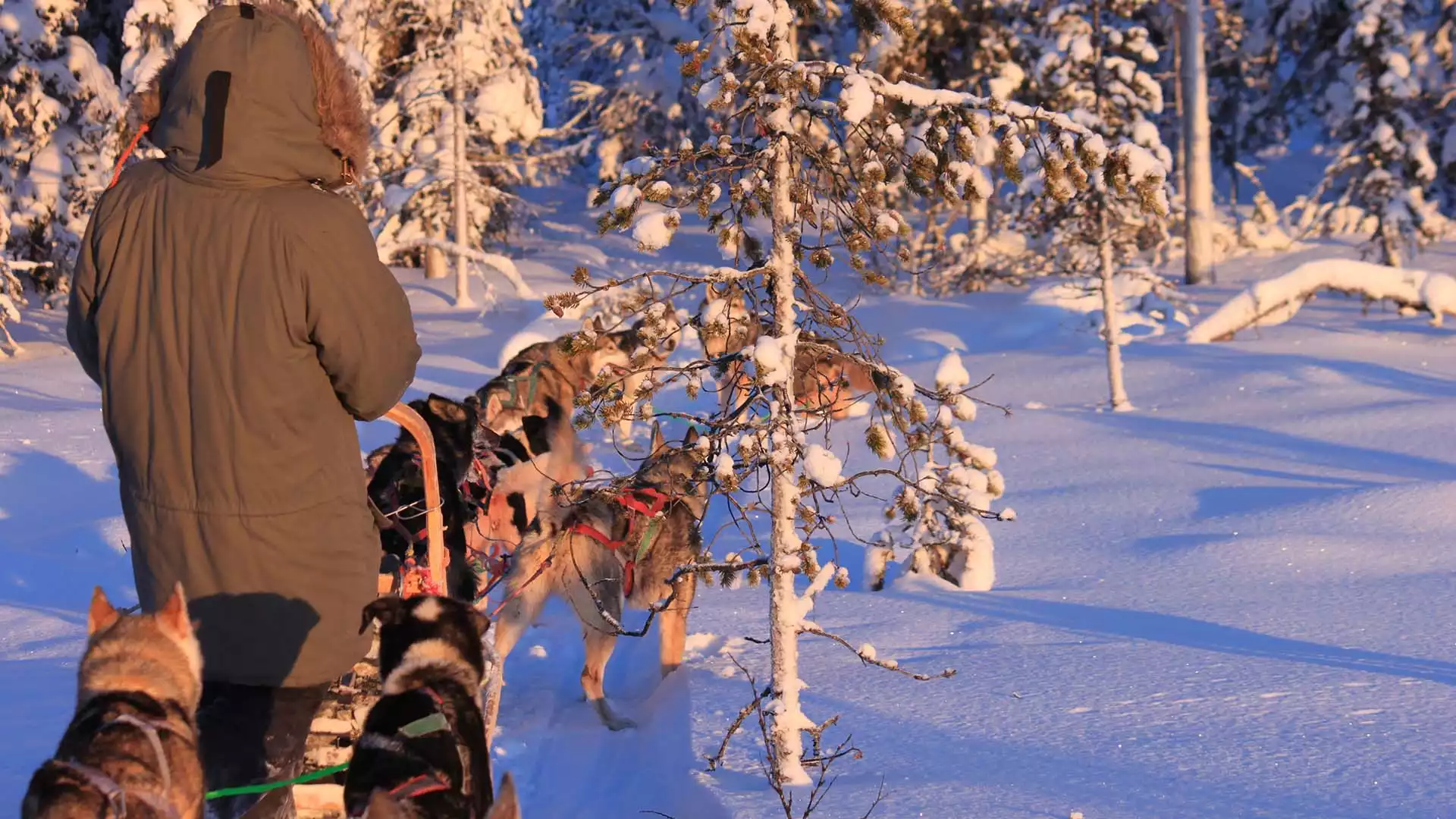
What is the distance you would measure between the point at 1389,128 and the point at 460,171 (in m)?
17.9

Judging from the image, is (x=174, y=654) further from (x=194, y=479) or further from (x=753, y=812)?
(x=753, y=812)

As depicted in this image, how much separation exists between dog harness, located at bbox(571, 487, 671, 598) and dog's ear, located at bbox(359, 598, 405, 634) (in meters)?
2.51

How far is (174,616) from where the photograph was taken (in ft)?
8.76

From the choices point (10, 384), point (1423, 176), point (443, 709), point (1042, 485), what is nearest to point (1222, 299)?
point (1423, 176)

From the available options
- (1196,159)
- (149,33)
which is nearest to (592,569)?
(149,33)

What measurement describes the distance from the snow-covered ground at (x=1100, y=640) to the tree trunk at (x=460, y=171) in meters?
12.4

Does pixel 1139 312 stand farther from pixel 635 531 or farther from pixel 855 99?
pixel 855 99

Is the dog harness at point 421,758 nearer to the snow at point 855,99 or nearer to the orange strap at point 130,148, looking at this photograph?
the orange strap at point 130,148

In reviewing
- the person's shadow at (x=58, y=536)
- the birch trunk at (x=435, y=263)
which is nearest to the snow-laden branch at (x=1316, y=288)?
the person's shadow at (x=58, y=536)

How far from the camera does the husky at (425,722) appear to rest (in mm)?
2814

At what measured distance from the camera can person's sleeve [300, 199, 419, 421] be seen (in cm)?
275

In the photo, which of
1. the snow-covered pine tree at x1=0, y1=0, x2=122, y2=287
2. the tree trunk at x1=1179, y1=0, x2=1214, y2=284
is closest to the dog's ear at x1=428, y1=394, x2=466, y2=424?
the snow-covered pine tree at x1=0, y1=0, x2=122, y2=287

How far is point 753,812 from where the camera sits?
4211mm

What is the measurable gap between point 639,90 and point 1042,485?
23.1 m
